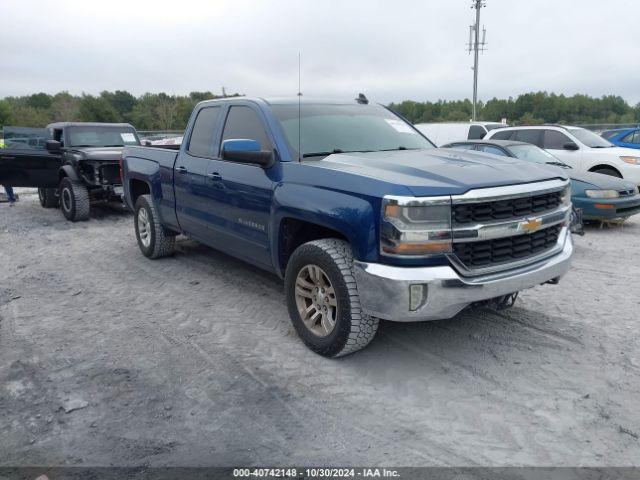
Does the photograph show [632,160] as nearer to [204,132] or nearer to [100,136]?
[204,132]

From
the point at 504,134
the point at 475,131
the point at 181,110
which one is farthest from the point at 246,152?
the point at 181,110

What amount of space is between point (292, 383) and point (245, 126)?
7.97 feet

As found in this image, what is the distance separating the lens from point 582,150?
11031 mm

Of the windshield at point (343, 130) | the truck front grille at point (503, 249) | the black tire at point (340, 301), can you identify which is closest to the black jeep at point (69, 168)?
the windshield at point (343, 130)

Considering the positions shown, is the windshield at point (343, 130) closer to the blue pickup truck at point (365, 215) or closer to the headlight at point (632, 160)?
the blue pickup truck at point (365, 215)

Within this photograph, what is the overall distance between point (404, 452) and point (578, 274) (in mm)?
4148

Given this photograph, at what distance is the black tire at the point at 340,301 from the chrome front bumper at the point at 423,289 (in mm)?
131

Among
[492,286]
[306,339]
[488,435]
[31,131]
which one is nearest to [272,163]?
[306,339]

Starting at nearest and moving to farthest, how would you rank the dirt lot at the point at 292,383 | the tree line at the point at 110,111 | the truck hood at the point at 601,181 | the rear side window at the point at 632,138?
the dirt lot at the point at 292,383, the truck hood at the point at 601,181, the rear side window at the point at 632,138, the tree line at the point at 110,111

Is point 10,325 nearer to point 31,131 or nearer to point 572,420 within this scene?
point 572,420

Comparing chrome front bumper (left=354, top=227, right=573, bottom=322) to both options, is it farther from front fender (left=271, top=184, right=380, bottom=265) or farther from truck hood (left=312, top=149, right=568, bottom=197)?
truck hood (left=312, top=149, right=568, bottom=197)

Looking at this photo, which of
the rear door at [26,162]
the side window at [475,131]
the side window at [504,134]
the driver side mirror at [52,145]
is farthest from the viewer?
the side window at [475,131]

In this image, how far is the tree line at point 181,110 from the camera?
4581 centimetres

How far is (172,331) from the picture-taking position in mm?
4465
